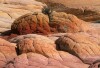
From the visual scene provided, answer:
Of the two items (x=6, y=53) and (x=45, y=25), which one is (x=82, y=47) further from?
(x=45, y=25)

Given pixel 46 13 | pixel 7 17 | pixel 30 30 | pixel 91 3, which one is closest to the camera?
pixel 30 30

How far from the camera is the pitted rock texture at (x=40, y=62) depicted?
16.6 meters

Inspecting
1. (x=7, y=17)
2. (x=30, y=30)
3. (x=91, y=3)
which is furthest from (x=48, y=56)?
(x=91, y=3)

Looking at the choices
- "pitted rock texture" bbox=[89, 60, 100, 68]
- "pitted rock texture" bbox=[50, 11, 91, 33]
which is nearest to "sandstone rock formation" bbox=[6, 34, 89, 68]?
"pitted rock texture" bbox=[89, 60, 100, 68]

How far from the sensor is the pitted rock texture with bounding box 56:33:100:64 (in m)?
18.0

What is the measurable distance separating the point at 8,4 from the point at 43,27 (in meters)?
16.2

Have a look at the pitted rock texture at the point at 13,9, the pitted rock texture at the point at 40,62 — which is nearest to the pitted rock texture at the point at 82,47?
the pitted rock texture at the point at 40,62

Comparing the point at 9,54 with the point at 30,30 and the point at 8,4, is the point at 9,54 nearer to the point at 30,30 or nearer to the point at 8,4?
the point at 30,30

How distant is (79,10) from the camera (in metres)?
35.0

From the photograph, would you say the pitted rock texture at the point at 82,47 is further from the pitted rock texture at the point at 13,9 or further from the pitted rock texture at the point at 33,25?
the pitted rock texture at the point at 13,9

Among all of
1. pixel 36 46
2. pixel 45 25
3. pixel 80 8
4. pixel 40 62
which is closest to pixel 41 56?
pixel 40 62

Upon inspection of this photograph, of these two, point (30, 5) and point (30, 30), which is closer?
point (30, 30)

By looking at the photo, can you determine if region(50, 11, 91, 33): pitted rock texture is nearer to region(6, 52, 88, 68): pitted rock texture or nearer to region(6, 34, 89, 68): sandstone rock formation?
region(6, 34, 89, 68): sandstone rock formation

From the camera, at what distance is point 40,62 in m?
16.9
